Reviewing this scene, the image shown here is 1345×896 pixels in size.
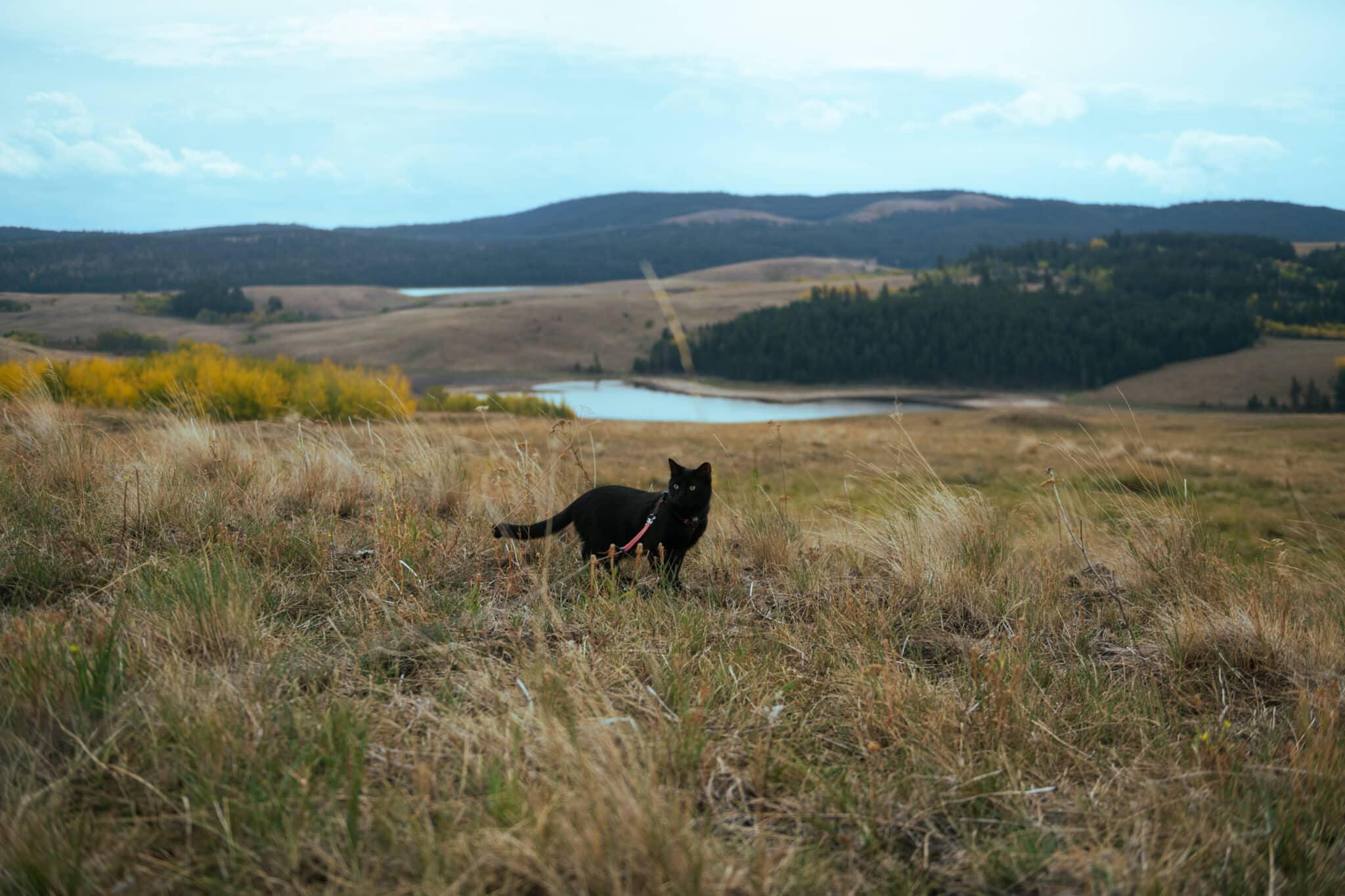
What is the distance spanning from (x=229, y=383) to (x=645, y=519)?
103 ft

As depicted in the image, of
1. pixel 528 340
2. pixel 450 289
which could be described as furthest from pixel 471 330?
pixel 450 289

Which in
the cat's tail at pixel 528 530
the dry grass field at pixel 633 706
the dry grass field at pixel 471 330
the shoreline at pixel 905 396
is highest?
the dry grass field at pixel 471 330

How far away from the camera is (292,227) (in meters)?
115

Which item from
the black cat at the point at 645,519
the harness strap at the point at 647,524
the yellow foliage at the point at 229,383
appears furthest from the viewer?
the yellow foliage at the point at 229,383

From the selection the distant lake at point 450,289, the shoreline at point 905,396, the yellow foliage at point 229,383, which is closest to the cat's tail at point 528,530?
the yellow foliage at point 229,383

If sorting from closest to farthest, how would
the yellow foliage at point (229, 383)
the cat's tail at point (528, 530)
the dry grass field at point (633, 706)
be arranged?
the dry grass field at point (633, 706) → the cat's tail at point (528, 530) → the yellow foliage at point (229, 383)

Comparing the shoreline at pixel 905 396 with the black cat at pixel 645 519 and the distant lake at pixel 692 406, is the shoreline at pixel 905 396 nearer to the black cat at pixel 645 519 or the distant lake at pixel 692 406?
the distant lake at pixel 692 406

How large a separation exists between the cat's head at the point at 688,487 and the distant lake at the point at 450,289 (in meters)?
167

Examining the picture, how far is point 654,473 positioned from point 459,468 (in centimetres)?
1650

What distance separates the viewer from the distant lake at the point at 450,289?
6614 inches

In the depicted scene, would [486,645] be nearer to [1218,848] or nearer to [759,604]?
[759,604]

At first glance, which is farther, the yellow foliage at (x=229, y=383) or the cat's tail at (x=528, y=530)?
the yellow foliage at (x=229, y=383)

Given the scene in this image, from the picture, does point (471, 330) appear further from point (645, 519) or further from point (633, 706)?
point (633, 706)

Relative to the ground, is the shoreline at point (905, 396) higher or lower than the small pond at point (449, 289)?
lower
